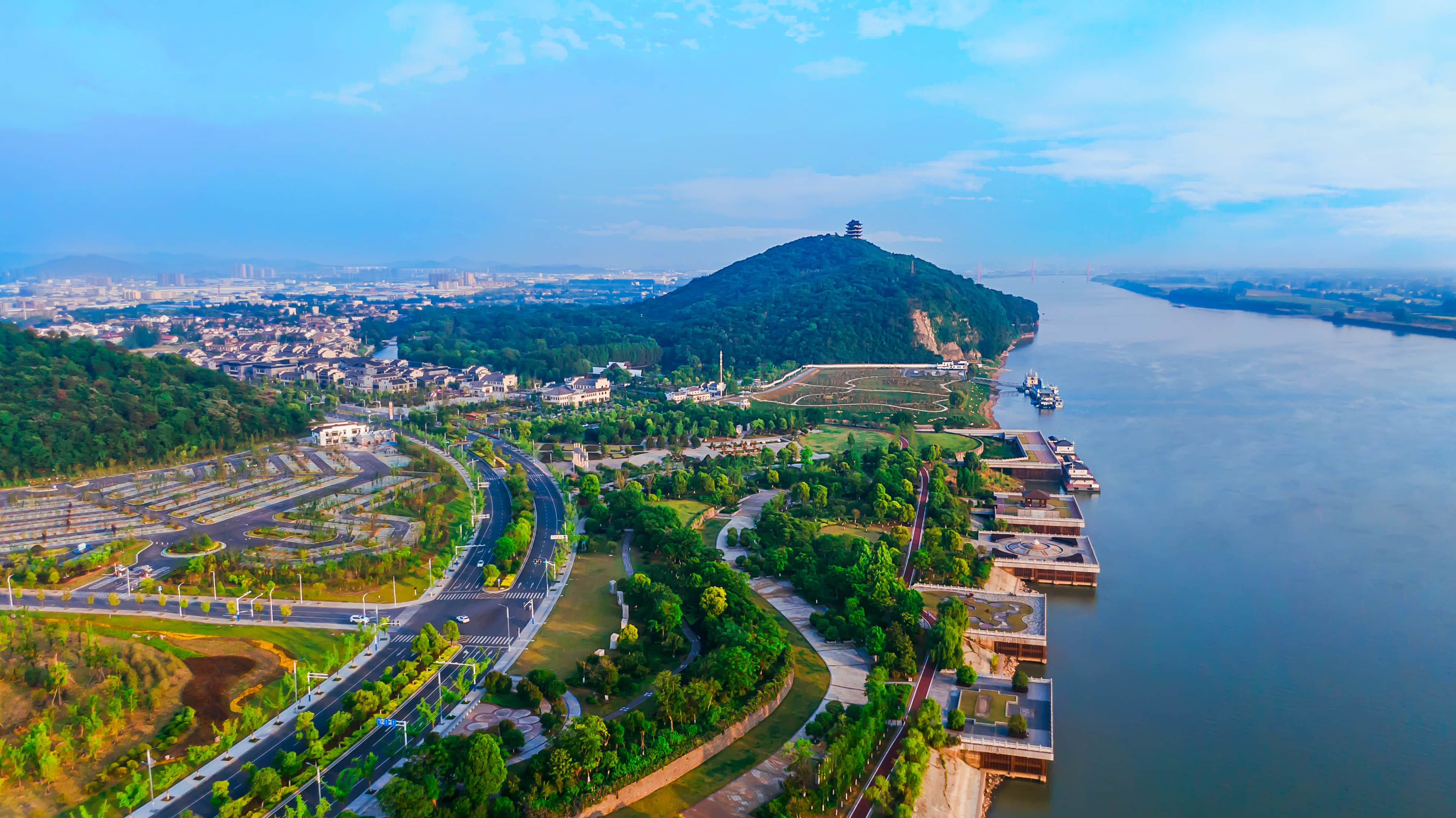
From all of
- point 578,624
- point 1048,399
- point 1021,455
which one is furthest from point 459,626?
point 1048,399

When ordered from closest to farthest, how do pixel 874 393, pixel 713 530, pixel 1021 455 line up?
pixel 713 530 → pixel 1021 455 → pixel 874 393

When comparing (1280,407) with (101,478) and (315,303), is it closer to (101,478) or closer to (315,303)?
(101,478)

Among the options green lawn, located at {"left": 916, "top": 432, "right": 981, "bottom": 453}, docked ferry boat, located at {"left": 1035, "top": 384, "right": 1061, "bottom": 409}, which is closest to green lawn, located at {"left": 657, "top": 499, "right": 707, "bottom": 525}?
green lawn, located at {"left": 916, "top": 432, "right": 981, "bottom": 453}

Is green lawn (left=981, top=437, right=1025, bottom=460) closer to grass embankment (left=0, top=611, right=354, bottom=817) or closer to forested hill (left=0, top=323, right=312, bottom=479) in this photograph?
grass embankment (left=0, top=611, right=354, bottom=817)

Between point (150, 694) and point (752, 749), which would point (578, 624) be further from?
point (150, 694)

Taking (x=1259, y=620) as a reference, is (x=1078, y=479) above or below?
above

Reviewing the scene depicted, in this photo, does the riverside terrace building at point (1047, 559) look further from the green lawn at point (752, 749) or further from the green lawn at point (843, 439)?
the green lawn at point (843, 439)
